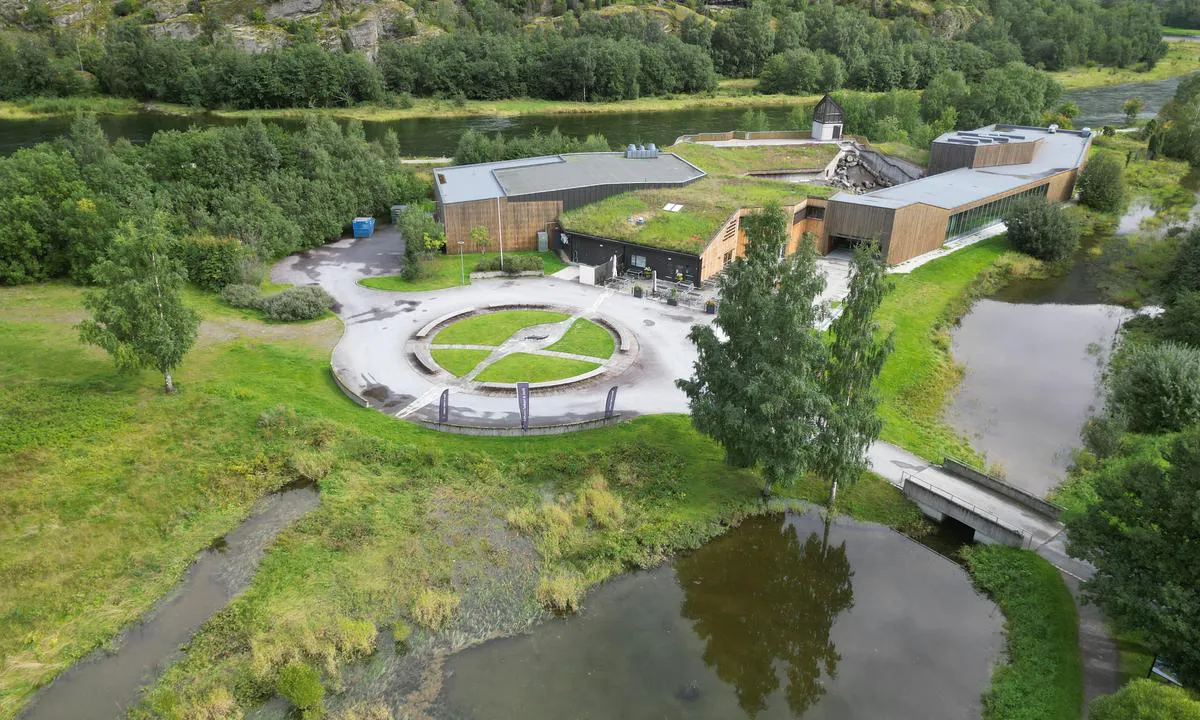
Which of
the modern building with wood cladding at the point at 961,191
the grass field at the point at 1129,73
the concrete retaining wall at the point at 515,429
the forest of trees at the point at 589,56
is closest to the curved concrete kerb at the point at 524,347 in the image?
the concrete retaining wall at the point at 515,429

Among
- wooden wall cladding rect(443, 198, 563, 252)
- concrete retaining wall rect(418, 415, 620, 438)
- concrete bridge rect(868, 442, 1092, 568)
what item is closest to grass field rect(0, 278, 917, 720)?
concrete retaining wall rect(418, 415, 620, 438)

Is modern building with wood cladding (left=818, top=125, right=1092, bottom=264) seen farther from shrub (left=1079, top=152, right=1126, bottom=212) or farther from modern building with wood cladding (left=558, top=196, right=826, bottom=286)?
modern building with wood cladding (left=558, top=196, right=826, bottom=286)

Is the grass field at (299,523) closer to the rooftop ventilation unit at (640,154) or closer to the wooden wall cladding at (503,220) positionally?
the wooden wall cladding at (503,220)

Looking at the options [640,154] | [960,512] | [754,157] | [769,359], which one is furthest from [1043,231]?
[769,359]

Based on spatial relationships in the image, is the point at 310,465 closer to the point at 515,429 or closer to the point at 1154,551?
the point at 515,429

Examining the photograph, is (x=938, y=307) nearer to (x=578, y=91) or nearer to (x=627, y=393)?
(x=627, y=393)

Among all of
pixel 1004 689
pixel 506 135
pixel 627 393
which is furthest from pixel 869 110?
pixel 1004 689
